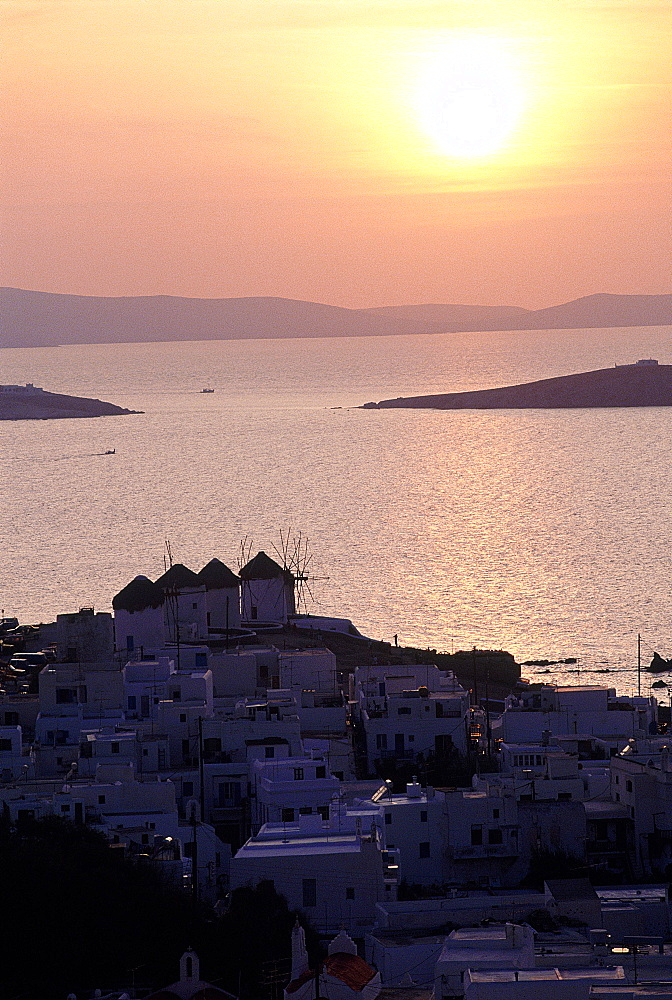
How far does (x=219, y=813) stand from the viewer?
1842cm

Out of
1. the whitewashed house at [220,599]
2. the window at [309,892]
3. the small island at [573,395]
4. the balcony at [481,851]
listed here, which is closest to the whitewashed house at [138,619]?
the whitewashed house at [220,599]

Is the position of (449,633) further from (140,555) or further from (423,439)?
(423,439)

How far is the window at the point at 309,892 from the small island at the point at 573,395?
109 meters

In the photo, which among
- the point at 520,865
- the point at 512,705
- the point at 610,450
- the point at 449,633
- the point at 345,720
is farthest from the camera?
the point at 610,450

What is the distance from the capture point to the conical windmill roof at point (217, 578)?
29172 mm

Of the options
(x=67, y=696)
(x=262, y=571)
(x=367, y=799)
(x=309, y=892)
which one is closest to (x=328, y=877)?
(x=309, y=892)

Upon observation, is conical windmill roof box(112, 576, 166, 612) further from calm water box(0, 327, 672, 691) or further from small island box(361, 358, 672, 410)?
small island box(361, 358, 672, 410)

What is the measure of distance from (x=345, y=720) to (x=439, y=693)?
1.29 m

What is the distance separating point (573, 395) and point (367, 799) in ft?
359

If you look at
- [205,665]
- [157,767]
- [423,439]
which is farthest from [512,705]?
[423,439]

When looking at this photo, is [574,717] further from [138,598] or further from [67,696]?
[138,598]

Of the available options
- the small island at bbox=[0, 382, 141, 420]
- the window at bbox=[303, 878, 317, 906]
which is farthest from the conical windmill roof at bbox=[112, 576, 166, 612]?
the small island at bbox=[0, 382, 141, 420]

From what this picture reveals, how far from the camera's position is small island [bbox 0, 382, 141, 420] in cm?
12488

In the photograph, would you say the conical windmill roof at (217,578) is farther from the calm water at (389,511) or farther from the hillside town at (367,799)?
the calm water at (389,511)
